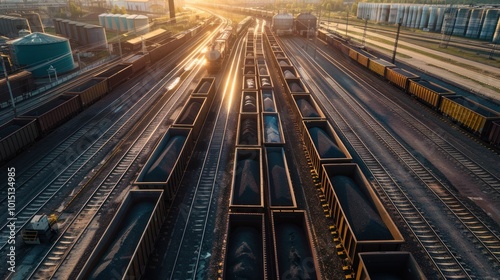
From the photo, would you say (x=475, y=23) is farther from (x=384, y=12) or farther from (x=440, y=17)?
(x=384, y=12)

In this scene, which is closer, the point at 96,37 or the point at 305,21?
the point at 96,37

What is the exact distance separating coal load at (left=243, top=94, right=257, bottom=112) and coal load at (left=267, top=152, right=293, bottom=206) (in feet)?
29.2

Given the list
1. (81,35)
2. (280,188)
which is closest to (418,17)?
(81,35)

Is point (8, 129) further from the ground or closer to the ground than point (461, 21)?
closer to the ground

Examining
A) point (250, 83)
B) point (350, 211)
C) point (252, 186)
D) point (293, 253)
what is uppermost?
point (250, 83)

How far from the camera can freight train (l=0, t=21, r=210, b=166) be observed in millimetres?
24883

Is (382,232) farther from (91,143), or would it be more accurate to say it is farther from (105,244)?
(91,143)

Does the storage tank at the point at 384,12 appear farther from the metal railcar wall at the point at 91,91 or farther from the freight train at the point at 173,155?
the metal railcar wall at the point at 91,91

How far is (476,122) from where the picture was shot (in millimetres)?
27812

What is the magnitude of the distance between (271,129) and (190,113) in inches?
338

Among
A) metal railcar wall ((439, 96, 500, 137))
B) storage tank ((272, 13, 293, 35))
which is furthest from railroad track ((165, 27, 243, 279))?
storage tank ((272, 13, 293, 35))

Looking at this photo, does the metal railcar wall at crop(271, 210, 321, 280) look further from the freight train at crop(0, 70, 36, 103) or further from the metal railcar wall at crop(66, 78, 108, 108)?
the freight train at crop(0, 70, 36, 103)

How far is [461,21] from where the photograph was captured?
272 ft

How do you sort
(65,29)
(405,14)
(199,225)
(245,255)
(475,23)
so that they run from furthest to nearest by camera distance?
(405,14) → (65,29) → (475,23) → (199,225) → (245,255)
